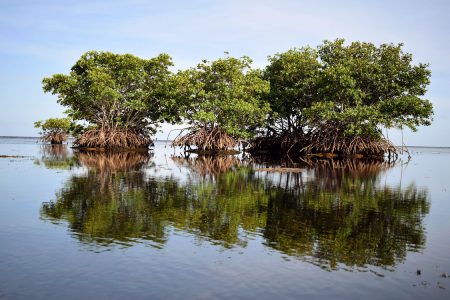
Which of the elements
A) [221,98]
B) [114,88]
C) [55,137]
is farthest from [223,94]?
[55,137]

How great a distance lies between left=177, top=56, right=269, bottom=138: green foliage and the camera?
135 ft

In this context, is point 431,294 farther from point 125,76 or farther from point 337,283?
point 125,76

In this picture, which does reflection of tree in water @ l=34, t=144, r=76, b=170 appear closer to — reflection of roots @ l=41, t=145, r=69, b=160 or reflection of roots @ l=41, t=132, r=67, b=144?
reflection of roots @ l=41, t=145, r=69, b=160

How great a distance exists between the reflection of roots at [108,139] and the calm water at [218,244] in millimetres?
31288

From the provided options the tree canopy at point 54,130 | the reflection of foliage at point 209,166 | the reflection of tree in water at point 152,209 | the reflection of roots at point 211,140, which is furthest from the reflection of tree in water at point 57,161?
the tree canopy at point 54,130

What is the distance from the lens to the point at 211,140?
142ft

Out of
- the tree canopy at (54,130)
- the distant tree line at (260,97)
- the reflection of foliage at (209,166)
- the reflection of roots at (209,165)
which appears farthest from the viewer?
the tree canopy at (54,130)

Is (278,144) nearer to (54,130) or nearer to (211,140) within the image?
(211,140)

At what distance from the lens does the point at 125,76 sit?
4406 centimetres

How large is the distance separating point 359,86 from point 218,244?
118 ft

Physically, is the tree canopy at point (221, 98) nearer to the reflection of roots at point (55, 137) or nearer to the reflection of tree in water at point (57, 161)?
the reflection of tree in water at point (57, 161)

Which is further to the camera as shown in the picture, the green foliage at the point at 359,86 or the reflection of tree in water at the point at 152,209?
the green foliage at the point at 359,86

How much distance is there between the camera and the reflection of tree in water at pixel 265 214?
8289 mm

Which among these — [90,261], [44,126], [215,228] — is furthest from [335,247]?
[44,126]
